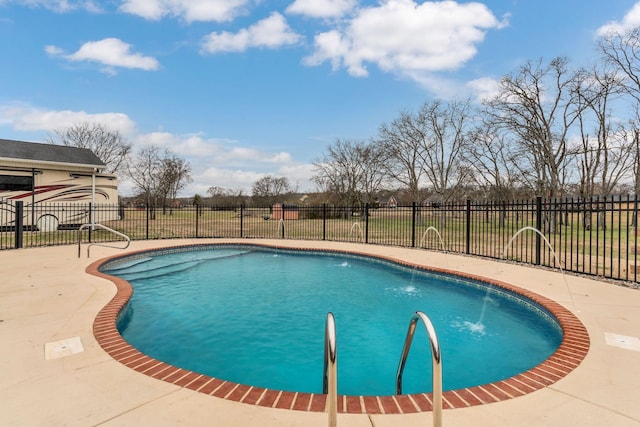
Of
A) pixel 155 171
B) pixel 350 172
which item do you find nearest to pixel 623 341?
pixel 350 172

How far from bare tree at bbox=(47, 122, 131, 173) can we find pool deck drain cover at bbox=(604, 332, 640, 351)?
3908 centimetres

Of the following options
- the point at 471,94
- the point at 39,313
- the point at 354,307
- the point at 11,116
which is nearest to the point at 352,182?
the point at 471,94

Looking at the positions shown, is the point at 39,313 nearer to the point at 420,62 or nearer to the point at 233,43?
the point at 233,43

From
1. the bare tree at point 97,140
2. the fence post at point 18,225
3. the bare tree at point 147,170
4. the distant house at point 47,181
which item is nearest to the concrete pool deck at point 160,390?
the fence post at point 18,225

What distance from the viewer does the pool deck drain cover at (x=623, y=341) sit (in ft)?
11.9

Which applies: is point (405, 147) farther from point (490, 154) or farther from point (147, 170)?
point (147, 170)

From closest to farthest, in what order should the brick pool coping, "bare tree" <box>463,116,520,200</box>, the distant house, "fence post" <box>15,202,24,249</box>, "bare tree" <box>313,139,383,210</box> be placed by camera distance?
1. the brick pool coping
2. "fence post" <box>15,202,24,249</box>
3. the distant house
4. "bare tree" <box>463,116,520,200</box>
5. "bare tree" <box>313,139,383,210</box>

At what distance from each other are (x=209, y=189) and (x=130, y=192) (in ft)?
63.6

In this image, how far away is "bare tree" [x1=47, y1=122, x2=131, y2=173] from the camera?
107 feet

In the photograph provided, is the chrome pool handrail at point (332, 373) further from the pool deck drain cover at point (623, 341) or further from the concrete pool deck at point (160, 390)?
the pool deck drain cover at point (623, 341)

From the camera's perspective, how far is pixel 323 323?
5.76m

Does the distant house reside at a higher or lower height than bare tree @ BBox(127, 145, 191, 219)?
lower

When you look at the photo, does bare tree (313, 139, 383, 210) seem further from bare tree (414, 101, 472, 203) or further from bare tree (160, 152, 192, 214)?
bare tree (160, 152, 192, 214)

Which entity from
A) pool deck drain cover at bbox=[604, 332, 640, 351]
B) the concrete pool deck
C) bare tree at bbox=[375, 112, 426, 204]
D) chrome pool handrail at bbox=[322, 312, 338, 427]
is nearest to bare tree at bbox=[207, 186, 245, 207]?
bare tree at bbox=[375, 112, 426, 204]
